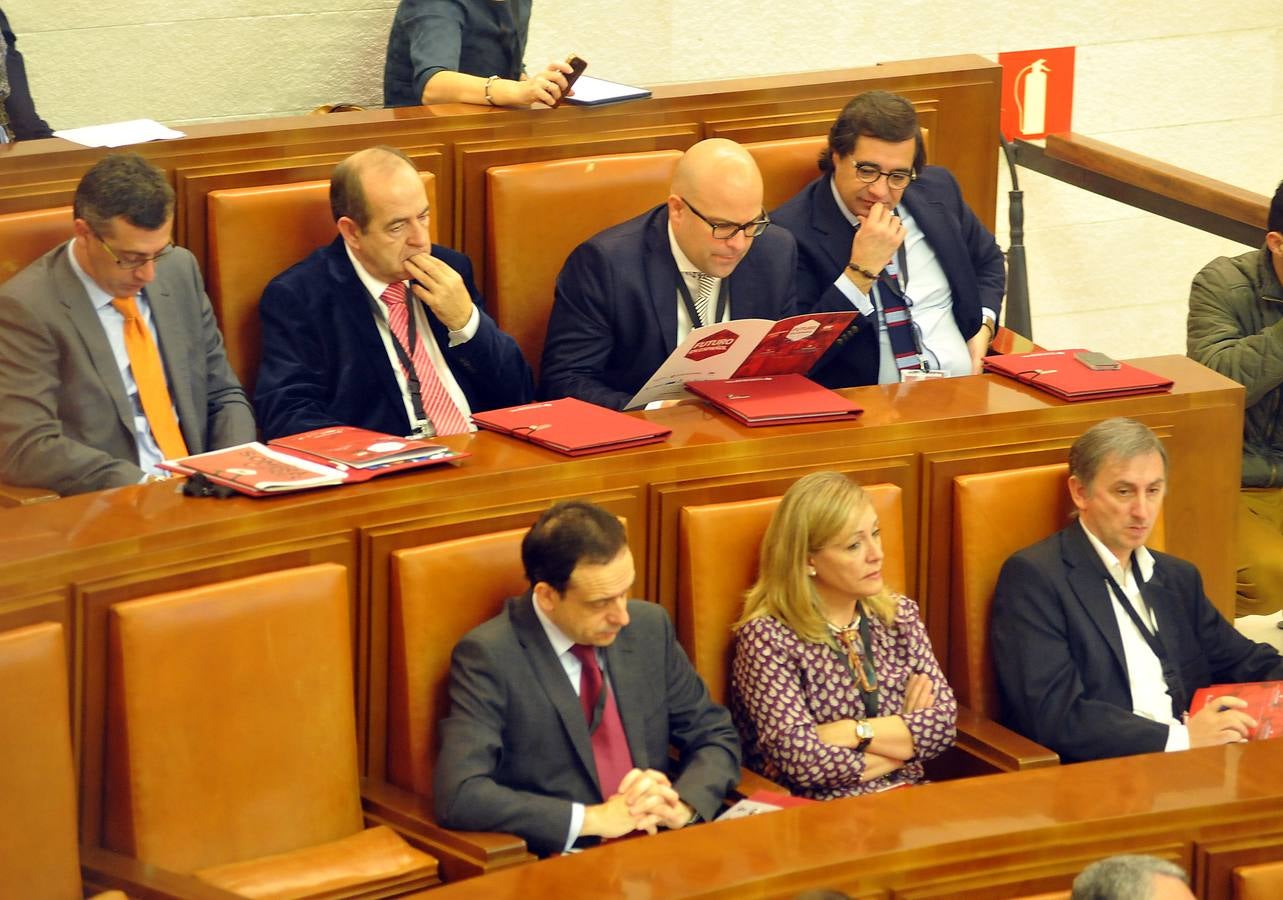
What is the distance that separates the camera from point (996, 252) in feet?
13.4

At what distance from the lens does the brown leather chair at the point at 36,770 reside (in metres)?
2.32

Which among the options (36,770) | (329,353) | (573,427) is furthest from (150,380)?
(36,770)

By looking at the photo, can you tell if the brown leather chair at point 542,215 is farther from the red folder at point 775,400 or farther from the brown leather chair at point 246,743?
the brown leather chair at point 246,743

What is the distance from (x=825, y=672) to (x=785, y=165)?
1.45 m

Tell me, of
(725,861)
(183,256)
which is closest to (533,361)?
(183,256)

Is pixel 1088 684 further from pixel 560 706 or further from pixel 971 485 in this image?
pixel 560 706

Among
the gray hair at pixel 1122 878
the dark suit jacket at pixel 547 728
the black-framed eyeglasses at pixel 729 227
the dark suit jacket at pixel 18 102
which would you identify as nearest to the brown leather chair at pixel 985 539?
the dark suit jacket at pixel 547 728

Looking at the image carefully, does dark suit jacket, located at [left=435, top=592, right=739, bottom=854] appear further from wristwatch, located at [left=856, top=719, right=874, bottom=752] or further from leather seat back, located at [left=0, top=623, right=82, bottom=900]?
leather seat back, located at [left=0, top=623, right=82, bottom=900]

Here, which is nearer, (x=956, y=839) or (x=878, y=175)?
(x=956, y=839)

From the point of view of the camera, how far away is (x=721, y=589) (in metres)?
2.91

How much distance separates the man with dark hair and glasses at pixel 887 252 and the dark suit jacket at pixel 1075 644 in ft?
2.35

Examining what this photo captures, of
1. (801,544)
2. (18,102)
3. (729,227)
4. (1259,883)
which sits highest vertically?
(18,102)

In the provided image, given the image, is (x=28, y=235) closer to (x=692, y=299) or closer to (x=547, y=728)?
(x=692, y=299)

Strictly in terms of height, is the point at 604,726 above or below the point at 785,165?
below
